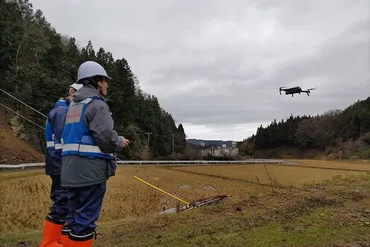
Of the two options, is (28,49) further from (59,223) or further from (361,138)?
(361,138)

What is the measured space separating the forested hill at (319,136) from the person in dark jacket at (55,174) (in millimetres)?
75039

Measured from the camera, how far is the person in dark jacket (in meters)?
3.64

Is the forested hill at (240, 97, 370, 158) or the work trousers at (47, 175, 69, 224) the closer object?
the work trousers at (47, 175, 69, 224)

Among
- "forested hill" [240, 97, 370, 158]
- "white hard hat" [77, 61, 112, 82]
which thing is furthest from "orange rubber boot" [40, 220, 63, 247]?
"forested hill" [240, 97, 370, 158]

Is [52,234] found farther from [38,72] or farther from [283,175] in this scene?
[38,72]

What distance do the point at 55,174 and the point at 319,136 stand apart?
104 meters

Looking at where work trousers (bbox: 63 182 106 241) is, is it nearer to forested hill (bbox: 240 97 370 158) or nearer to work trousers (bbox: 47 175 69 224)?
work trousers (bbox: 47 175 69 224)

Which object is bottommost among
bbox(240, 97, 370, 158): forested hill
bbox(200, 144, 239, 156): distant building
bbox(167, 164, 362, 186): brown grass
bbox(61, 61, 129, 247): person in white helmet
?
bbox(167, 164, 362, 186): brown grass

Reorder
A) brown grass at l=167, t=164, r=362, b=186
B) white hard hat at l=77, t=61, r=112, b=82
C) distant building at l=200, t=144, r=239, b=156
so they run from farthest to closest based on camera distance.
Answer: distant building at l=200, t=144, r=239, b=156 < brown grass at l=167, t=164, r=362, b=186 < white hard hat at l=77, t=61, r=112, b=82

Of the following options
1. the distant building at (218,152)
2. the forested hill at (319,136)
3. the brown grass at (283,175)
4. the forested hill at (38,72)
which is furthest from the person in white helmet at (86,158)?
the distant building at (218,152)

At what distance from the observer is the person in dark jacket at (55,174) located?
11.9ft

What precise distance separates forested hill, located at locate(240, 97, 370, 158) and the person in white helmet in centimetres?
7544

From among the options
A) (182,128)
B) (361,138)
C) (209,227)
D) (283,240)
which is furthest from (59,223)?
(182,128)

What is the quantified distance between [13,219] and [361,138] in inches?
3268
